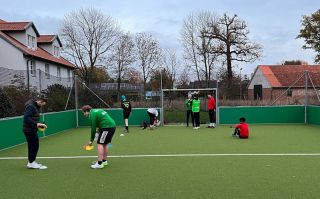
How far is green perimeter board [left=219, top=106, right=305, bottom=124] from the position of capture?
19734 mm

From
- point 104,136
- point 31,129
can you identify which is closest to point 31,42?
point 31,129

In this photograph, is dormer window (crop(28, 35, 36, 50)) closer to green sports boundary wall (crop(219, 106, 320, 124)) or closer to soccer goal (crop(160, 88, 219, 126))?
soccer goal (crop(160, 88, 219, 126))

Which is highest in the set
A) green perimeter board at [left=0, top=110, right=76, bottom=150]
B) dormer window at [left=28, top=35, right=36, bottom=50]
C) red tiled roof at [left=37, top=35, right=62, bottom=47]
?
red tiled roof at [left=37, top=35, right=62, bottom=47]

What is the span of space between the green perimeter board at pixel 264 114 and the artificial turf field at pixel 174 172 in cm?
757

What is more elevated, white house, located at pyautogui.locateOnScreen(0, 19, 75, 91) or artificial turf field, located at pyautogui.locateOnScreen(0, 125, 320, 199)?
white house, located at pyautogui.locateOnScreen(0, 19, 75, 91)

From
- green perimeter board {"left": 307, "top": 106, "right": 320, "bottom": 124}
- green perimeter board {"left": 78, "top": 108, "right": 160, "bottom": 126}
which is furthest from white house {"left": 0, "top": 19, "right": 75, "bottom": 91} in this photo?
green perimeter board {"left": 307, "top": 106, "right": 320, "bottom": 124}

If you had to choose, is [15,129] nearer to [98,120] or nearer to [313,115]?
[98,120]

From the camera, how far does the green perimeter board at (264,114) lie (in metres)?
19.7

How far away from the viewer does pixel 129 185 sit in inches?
266

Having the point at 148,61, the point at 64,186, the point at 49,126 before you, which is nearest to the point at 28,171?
the point at 64,186

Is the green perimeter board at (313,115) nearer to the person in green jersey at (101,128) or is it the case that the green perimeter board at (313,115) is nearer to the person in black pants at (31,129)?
the person in green jersey at (101,128)

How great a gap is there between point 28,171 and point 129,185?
2.70 metres

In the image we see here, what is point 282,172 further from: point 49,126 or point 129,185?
point 49,126

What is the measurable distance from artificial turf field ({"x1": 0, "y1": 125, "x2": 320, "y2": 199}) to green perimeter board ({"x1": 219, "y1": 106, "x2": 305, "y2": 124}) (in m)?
7.57
